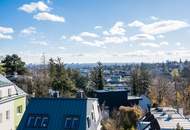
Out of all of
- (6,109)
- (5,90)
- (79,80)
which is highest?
(5,90)

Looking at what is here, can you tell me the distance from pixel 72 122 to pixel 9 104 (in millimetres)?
11743

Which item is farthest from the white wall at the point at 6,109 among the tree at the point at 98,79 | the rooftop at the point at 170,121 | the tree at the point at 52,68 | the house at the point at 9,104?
the tree at the point at 98,79

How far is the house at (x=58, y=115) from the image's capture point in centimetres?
3559

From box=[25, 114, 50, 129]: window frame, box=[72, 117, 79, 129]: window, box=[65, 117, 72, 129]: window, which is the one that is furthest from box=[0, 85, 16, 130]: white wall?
box=[72, 117, 79, 129]: window

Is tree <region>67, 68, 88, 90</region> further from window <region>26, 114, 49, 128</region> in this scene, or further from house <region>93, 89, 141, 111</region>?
window <region>26, 114, 49, 128</region>

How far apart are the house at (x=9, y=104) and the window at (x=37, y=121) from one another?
279 inches

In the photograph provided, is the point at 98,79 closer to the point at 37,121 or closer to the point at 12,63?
the point at 12,63

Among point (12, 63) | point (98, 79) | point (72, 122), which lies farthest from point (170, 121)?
point (98, 79)

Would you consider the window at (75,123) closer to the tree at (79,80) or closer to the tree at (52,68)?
the tree at (52,68)

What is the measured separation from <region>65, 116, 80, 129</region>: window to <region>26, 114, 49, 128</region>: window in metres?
1.97

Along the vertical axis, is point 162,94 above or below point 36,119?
below

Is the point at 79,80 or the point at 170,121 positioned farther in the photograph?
the point at 79,80

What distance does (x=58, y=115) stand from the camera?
1423 inches

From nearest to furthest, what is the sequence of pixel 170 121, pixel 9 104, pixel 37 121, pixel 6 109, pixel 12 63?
pixel 170 121 → pixel 37 121 → pixel 6 109 → pixel 9 104 → pixel 12 63
